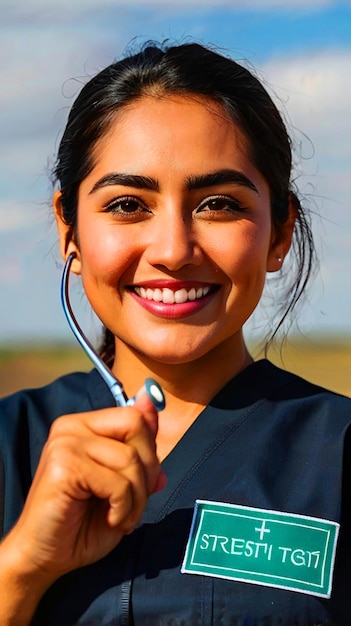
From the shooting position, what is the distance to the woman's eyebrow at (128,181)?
5.98 ft

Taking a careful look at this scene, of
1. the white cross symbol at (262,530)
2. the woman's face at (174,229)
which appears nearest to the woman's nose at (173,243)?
the woman's face at (174,229)

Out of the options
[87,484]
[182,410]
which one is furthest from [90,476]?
[182,410]

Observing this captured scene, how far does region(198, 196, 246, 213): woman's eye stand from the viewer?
6.04 feet

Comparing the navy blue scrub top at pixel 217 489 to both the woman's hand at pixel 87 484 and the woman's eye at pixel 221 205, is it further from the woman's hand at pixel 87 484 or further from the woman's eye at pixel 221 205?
the woman's eye at pixel 221 205

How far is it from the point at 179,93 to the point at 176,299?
322mm

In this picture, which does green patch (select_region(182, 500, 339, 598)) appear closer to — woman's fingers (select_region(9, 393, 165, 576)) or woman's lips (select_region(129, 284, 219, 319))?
woman's fingers (select_region(9, 393, 165, 576))

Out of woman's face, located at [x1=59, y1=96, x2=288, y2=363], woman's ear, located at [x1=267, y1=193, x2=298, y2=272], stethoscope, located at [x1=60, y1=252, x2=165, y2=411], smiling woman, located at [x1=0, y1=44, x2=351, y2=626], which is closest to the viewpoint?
stethoscope, located at [x1=60, y1=252, x2=165, y2=411]

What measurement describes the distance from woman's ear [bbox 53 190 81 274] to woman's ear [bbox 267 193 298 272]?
32 cm

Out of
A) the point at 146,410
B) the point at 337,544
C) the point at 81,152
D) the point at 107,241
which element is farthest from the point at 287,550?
the point at 81,152

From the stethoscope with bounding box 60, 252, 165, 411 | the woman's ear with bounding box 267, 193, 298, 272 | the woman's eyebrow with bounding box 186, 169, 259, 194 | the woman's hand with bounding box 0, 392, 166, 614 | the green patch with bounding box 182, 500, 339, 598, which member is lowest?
the green patch with bounding box 182, 500, 339, 598

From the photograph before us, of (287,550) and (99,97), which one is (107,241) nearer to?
(99,97)

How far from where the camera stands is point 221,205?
73.1 inches

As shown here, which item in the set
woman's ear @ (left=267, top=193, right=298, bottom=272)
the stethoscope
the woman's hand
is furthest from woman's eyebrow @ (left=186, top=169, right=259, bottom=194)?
the woman's hand

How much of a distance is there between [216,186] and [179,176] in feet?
0.21
